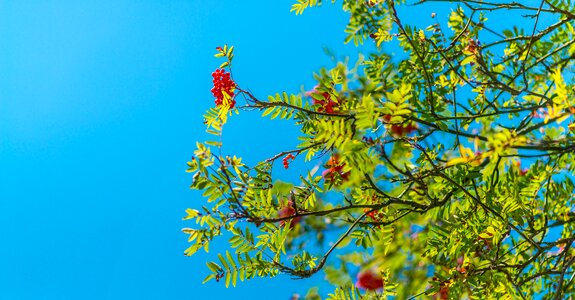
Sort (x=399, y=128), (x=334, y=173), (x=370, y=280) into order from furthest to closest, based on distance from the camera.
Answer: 1. (x=370, y=280)
2. (x=399, y=128)
3. (x=334, y=173)

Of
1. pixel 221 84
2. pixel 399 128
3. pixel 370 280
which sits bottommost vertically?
pixel 370 280

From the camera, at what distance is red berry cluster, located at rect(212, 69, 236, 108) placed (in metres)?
2.91

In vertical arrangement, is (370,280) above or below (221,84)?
below

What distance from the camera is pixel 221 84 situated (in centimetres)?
296

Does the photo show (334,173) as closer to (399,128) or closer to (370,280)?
(399,128)

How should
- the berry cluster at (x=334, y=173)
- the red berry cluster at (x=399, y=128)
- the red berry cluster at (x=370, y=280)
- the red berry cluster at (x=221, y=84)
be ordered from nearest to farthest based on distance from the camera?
the red berry cluster at (x=399, y=128) → the berry cluster at (x=334, y=173) → the red berry cluster at (x=221, y=84) → the red berry cluster at (x=370, y=280)

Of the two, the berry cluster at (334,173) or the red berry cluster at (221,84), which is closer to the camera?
the berry cluster at (334,173)

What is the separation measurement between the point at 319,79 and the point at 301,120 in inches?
14.3

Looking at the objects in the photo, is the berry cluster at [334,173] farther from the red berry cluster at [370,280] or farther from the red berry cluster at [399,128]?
the red berry cluster at [370,280]

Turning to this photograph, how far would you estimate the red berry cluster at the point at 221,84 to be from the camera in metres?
2.91

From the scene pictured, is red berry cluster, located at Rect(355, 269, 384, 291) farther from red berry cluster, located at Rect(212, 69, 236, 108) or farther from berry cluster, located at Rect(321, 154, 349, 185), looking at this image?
red berry cluster, located at Rect(212, 69, 236, 108)

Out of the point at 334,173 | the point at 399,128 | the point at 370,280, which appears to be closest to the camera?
the point at 334,173

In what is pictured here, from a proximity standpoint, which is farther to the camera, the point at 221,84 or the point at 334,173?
the point at 221,84

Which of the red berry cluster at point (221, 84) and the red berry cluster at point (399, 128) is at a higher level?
the red berry cluster at point (221, 84)
